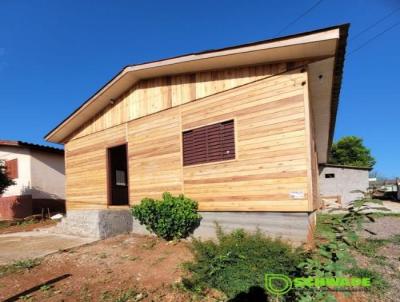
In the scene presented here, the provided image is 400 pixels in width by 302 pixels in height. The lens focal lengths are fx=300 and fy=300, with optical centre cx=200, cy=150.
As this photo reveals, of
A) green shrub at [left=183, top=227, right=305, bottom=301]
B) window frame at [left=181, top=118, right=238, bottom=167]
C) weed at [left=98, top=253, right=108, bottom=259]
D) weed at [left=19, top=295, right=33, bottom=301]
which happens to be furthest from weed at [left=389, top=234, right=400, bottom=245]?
weed at [left=19, top=295, right=33, bottom=301]

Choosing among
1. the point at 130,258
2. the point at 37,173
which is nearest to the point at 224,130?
the point at 130,258

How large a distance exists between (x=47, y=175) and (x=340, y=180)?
1863cm

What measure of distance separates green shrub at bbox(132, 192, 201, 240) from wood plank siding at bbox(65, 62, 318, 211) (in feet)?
1.04

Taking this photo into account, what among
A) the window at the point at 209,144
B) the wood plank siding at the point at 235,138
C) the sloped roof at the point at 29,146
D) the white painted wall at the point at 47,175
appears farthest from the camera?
the white painted wall at the point at 47,175

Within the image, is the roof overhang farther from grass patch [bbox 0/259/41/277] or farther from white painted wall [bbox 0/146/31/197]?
white painted wall [bbox 0/146/31/197]

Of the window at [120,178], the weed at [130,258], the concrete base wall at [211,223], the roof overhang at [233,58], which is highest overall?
the roof overhang at [233,58]

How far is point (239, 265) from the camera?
498 cm

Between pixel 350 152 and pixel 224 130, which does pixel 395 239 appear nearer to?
pixel 224 130

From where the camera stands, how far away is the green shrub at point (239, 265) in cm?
457

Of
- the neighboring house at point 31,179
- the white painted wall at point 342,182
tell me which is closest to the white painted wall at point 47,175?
the neighboring house at point 31,179

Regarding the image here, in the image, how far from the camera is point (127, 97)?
391 inches

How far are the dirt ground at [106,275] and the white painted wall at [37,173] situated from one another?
9545 millimetres

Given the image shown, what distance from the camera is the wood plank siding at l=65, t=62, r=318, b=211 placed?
20.9ft

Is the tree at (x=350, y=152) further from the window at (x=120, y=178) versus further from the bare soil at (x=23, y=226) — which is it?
the bare soil at (x=23, y=226)
